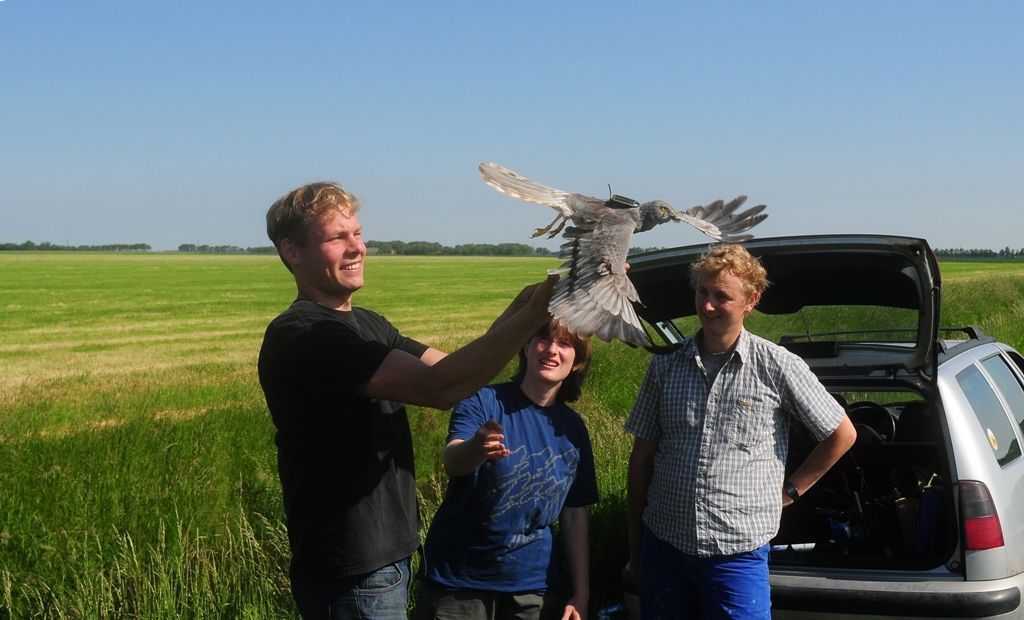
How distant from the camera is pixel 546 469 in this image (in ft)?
11.2

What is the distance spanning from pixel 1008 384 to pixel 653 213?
2.95 meters

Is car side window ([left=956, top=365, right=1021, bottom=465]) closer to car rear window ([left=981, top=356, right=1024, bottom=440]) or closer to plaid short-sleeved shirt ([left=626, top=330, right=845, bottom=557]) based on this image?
car rear window ([left=981, top=356, right=1024, bottom=440])

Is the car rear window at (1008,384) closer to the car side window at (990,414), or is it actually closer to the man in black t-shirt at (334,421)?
the car side window at (990,414)

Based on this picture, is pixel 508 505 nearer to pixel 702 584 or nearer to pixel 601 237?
→ pixel 702 584

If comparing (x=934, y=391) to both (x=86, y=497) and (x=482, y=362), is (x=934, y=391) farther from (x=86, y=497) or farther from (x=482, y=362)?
(x=86, y=497)

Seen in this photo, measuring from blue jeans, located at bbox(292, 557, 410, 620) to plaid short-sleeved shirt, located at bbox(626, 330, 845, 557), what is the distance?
3.67 ft

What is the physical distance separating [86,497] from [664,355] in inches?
153

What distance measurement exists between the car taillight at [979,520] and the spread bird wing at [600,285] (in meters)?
1.81

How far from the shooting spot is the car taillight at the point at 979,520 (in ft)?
12.1

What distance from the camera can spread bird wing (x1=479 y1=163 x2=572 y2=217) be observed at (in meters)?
3.22

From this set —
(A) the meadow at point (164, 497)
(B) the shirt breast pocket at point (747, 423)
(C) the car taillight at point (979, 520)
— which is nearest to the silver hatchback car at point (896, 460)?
(C) the car taillight at point (979, 520)

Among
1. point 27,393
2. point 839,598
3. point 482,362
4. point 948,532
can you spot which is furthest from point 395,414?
point 27,393

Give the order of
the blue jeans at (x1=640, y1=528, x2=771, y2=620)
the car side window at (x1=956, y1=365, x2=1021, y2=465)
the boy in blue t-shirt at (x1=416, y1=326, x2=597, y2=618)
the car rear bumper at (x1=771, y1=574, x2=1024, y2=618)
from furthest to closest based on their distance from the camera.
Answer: the car side window at (x1=956, y1=365, x2=1021, y2=465)
the car rear bumper at (x1=771, y1=574, x2=1024, y2=618)
the boy in blue t-shirt at (x1=416, y1=326, x2=597, y2=618)
the blue jeans at (x1=640, y1=528, x2=771, y2=620)

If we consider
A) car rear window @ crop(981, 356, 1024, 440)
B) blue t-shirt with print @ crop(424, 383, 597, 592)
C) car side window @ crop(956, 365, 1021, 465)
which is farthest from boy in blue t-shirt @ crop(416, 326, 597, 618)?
car rear window @ crop(981, 356, 1024, 440)
